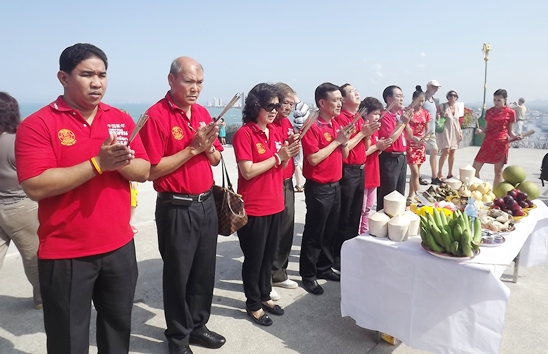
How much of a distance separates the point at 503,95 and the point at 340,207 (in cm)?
402

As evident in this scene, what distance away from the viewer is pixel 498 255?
235 cm

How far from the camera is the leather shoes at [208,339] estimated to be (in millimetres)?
2648

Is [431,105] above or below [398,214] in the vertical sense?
above

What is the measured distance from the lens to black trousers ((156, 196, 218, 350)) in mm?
2389

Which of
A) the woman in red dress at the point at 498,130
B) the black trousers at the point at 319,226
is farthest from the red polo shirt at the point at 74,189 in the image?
the woman in red dress at the point at 498,130

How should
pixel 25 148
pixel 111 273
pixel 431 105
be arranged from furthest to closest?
pixel 431 105, pixel 111 273, pixel 25 148

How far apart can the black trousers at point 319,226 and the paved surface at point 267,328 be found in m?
0.20

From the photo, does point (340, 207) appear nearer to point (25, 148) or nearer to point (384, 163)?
point (384, 163)

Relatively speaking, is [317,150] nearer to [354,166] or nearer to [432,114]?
[354,166]

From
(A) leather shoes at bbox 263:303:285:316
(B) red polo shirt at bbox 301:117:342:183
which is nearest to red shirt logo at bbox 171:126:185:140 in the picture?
(B) red polo shirt at bbox 301:117:342:183

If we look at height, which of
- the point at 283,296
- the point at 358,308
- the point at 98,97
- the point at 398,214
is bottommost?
the point at 283,296

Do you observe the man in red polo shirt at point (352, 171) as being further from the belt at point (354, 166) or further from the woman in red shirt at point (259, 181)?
the woman in red shirt at point (259, 181)

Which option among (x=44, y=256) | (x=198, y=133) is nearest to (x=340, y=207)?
(x=198, y=133)

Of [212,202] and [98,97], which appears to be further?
[212,202]
